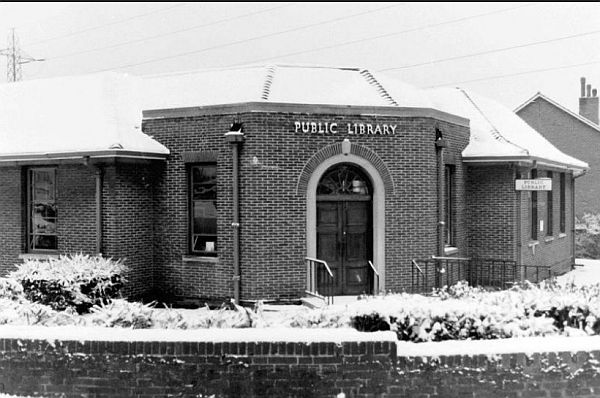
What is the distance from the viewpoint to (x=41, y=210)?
51.0ft

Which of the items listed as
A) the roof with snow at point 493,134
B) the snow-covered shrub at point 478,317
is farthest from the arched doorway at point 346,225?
the snow-covered shrub at point 478,317

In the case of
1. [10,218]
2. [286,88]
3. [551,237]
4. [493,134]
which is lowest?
[551,237]

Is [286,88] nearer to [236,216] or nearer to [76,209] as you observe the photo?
[236,216]

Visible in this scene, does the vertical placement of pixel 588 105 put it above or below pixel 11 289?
above

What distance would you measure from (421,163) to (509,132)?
672 cm

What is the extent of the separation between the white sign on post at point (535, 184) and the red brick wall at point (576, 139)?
60.4 ft

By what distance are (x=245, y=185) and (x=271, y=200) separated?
1.95 feet

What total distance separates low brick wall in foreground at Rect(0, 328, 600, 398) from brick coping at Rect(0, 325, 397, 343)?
17 millimetres

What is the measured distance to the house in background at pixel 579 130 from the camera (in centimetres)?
3353

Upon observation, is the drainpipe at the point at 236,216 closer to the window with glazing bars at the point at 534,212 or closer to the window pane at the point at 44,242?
the window pane at the point at 44,242

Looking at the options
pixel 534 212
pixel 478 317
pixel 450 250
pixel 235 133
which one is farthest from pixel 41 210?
pixel 534 212

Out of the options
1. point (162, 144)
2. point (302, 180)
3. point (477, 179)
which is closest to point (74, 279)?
point (162, 144)

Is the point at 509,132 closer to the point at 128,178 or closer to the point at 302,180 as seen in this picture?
the point at 302,180

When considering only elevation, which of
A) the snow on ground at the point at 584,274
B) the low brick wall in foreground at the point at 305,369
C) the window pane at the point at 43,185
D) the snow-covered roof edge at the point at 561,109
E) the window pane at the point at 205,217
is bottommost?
the snow on ground at the point at 584,274
